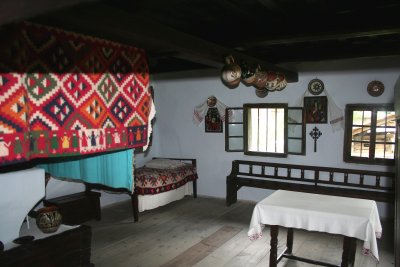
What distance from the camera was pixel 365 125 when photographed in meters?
5.52

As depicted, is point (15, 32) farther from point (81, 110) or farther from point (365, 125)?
point (365, 125)

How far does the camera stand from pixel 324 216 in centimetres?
329

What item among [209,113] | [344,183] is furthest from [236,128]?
[344,183]

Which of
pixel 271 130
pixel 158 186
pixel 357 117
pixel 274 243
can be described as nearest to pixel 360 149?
pixel 357 117

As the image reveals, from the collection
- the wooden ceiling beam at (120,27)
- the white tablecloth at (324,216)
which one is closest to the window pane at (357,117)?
the white tablecloth at (324,216)

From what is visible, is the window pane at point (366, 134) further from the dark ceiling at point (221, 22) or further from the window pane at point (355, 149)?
the dark ceiling at point (221, 22)

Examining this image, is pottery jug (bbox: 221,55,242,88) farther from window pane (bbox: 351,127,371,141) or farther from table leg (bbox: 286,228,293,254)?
window pane (bbox: 351,127,371,141)

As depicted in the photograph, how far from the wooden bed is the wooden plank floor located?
261 mm

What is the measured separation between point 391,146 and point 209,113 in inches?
135

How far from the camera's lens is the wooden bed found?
5621 millimetres

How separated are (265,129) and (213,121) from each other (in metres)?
1.12

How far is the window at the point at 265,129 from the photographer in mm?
6301

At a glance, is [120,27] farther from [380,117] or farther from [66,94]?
[380,117]

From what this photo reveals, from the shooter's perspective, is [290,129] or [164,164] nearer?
[290,129]
